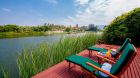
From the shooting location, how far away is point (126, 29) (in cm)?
784

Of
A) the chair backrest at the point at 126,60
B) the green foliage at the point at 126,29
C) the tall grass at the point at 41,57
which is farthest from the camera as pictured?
the green foliage at the point at 126,29

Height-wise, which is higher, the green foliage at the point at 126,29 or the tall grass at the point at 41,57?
the green foliage at the point at 126,29

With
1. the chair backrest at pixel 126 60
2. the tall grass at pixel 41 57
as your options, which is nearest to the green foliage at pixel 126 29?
the tall grass at pixel 41 57

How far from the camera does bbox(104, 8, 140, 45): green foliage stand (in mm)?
7637

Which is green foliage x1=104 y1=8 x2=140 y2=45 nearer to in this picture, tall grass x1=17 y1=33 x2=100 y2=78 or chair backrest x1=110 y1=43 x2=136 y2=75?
tall grass x1=17 y1=33 x2=100 y2=78

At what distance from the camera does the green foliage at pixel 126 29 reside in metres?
7.64

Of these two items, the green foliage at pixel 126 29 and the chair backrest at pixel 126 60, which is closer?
the chair backrest at pixel 126 60

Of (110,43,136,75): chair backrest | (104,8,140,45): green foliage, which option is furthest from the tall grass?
(104,8,140,45): green foliage

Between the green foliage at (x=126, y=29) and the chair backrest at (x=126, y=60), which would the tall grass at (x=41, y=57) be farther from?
the green foliage at (x=126, y=29)

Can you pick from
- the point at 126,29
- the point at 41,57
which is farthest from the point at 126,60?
the point at 126,29

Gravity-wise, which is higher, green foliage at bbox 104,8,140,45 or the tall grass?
green foliage at bbox 104,8,140,45

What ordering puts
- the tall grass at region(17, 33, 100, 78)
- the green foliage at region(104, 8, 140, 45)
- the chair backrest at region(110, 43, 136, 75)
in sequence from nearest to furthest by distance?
the chair backrest at region(110, 43, 136, 75), the tall grass at region(17, 33, 100, 78), the green foliage at region(104, 8, 140, 45)

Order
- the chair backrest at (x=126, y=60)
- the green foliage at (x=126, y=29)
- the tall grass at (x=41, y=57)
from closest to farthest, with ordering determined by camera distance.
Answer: the chair backrest at (x=126, y=60) → the tall grass at (x=41, y=57) → the green foliage at (x=126, y=29)

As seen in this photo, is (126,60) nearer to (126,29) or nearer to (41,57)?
(41,57)
